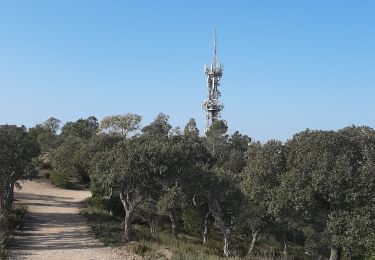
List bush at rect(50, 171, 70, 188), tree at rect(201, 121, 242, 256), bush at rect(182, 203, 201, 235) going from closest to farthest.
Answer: tree at rect(201, 121, 242, 256) < bush at rect(182, 203, 201, 235) < bush at rect(50, 171, 70, 188)

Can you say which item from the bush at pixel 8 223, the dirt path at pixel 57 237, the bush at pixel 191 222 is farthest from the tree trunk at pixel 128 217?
the bush at pixel 191 222

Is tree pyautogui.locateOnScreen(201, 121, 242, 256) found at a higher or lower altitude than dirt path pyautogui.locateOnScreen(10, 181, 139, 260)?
higher

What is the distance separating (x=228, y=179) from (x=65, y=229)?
11.4 m

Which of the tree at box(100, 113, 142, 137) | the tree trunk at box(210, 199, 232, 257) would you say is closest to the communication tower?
the tree at box(100, 113, 142, 137)

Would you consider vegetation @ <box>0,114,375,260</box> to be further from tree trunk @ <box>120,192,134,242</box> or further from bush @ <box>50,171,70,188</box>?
bush @ <box>50,171,70,188</box>

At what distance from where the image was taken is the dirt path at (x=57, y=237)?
72.8 ft

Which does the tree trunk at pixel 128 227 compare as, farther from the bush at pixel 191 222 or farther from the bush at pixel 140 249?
the bush at pixel 191 222

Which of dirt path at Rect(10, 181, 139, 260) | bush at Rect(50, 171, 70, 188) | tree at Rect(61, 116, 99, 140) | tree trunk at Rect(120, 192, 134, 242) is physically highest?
tree at Rect(61, 116, 99, 140)

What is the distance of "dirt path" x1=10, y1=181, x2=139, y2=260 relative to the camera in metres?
22.2

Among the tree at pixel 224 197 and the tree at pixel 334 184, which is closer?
the tree at pixel 334 184

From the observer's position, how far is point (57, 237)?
26.9 m

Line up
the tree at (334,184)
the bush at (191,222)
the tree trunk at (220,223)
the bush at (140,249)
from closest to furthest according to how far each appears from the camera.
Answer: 1. the tree at (334,184)
2. the bush at (140,249)
3. the tree trunk at (220,223)
4. the bush at (191,222)

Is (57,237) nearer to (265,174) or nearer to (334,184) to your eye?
(265,174)

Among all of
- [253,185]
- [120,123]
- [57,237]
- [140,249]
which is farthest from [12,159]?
[120,123]
